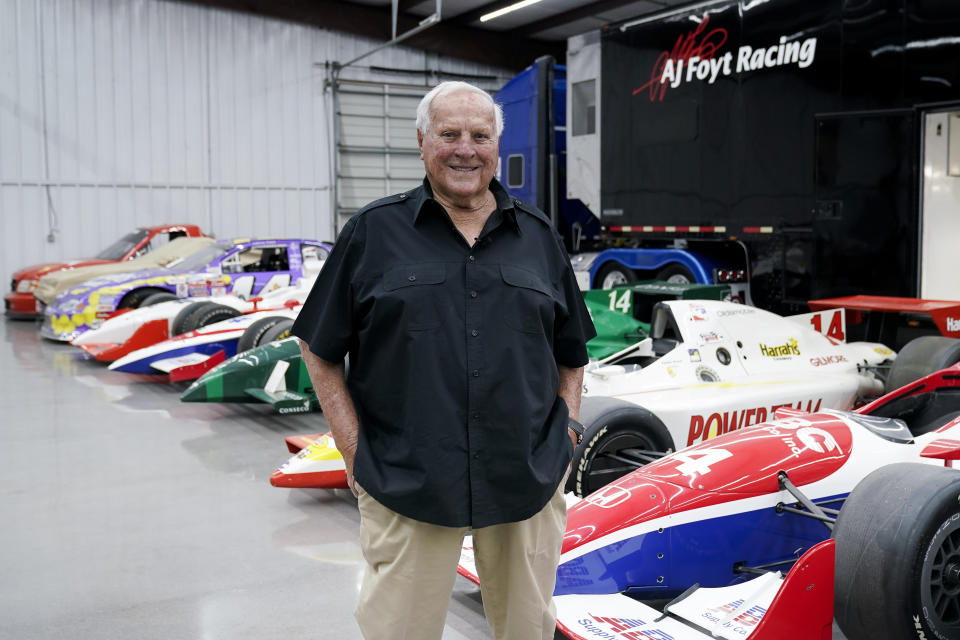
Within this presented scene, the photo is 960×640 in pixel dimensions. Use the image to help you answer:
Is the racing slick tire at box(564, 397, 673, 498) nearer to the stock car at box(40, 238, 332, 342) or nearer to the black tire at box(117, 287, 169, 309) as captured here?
the stock car at box(40, 238, 332, 342)

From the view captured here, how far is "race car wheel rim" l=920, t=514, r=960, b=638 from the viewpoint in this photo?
304cm

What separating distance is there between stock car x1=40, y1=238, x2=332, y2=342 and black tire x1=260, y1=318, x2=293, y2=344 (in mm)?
3131

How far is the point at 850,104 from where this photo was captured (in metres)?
8.45

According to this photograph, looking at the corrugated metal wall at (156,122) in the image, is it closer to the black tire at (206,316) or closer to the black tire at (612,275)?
the black tire at (206,316)

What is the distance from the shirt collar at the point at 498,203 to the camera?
225 centimetres

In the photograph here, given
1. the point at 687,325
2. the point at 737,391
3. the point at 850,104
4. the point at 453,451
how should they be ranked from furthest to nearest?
1. the point at 850,104
2. the point at 687,325
3. the point at 737,391
4. the point at 453,451

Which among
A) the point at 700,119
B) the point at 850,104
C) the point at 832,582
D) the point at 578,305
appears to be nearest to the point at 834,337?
the point at 850,104

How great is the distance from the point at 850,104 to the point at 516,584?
292 inches

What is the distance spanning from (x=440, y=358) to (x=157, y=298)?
33.0ft

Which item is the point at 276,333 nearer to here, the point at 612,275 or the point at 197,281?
the point at 197,281

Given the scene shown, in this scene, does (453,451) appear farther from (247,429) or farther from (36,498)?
(247,429)

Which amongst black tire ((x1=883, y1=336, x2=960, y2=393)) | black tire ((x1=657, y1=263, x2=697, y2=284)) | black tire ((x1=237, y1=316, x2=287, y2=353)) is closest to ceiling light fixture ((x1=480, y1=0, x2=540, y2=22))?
black tire ((x1=657, y1=263, x2=697, y2=284))

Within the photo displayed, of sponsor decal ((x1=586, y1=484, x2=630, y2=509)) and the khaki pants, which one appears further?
sponsor decal ((x1=586, y1=484, x2=630, y2=509))
